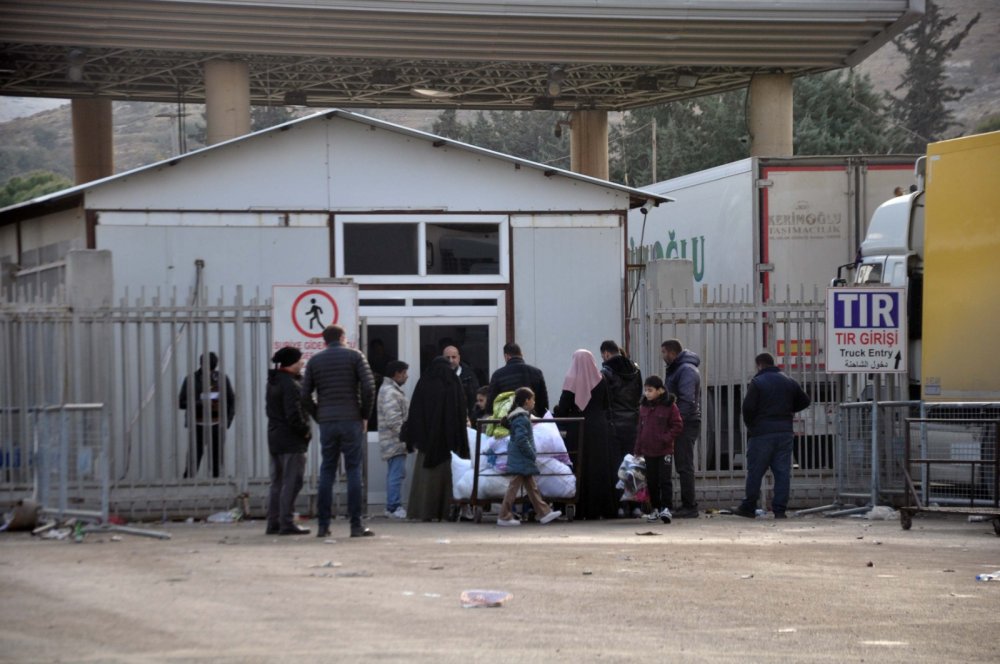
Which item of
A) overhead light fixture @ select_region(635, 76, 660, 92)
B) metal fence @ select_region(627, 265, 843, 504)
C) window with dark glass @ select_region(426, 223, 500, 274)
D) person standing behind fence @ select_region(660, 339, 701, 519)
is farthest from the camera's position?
overhead light fixture @ select_region(635, 76, 660, 92)

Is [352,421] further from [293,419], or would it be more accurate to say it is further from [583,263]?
[583,263]

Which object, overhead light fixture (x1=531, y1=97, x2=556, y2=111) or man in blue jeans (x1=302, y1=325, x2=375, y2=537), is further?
overhead light fixture (x1=531, y1=97, x2=556, y2=111)

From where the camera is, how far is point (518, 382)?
16484 millimetres

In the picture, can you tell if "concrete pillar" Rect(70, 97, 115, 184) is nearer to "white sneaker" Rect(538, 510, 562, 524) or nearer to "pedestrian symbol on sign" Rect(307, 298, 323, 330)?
"pedestrian symbol on sign" Rect(307, 298, 323, 330)

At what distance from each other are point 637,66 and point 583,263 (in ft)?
39.1

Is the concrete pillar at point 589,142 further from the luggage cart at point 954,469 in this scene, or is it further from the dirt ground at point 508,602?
the dirt ground at point 508,602

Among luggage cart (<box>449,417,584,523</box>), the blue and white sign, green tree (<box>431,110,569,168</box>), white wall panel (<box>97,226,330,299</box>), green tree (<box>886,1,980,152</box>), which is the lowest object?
luggage cart (<box>449,417,584,523</box>)

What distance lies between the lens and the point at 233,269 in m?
19.0

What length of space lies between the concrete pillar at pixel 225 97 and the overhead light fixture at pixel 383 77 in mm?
3332

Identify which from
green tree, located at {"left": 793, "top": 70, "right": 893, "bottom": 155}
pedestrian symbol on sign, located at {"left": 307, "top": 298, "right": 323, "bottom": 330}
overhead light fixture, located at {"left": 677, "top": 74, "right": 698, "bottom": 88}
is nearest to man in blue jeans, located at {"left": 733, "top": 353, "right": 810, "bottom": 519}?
pedestrian symbol on sign, located at {"left": 307, "top": 298, "right": 323, "bottom": 330}

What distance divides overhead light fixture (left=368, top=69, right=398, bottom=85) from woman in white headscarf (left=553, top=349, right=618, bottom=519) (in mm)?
16788

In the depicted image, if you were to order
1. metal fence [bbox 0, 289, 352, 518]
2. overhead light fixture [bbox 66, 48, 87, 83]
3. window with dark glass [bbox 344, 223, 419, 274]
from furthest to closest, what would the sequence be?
overhead light fixture [bbox 66, 48, 87, 83], window with dark glass [bbox 344, 223, 419, 274], metal fence [bbox 0, 289, 352, 518]

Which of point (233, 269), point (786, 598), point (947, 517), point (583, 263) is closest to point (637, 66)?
point (583, 263)

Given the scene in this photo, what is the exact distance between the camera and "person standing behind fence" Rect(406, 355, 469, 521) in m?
16.1
